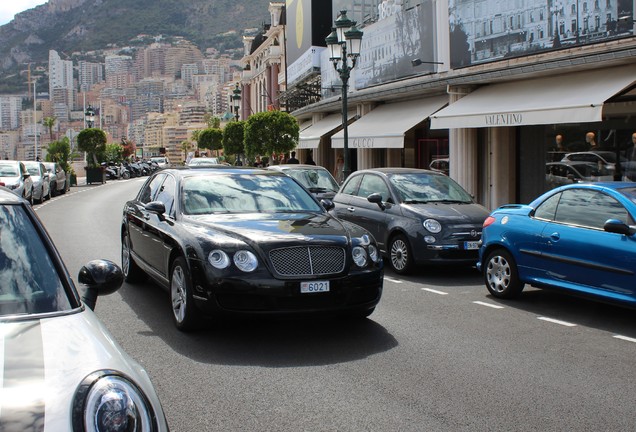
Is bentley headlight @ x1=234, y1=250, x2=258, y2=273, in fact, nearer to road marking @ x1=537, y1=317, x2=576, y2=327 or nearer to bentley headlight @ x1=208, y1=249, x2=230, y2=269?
bentley headlight @ x1=208, y1=249, x2=230, y2=269

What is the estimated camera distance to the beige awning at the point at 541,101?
13.6 metres

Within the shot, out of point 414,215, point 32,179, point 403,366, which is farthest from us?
point 32,179

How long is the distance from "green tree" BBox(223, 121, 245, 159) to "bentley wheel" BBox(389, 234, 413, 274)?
33874 mm

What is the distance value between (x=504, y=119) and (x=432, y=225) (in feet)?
20.8

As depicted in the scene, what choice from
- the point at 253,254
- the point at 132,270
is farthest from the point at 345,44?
the point at 253,254

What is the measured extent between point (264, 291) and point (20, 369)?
3807 millimetres

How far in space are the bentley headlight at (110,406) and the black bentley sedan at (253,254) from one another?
372 cm

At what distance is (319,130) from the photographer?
99.8 feet

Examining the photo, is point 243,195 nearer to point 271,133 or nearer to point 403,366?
point 403,366

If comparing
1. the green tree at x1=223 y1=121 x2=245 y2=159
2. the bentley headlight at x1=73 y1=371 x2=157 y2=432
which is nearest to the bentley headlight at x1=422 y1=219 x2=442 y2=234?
the bentley headlight at x1=73 y1=371 x2=157 y2=432

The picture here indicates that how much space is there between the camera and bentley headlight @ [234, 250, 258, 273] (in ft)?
21.0

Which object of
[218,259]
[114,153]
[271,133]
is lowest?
[218,259]

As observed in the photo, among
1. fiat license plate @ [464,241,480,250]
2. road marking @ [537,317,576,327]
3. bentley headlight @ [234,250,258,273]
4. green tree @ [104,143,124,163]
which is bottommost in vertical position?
road marking @ [537,317,576,327]

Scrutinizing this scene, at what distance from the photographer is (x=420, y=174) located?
12.3 meters
